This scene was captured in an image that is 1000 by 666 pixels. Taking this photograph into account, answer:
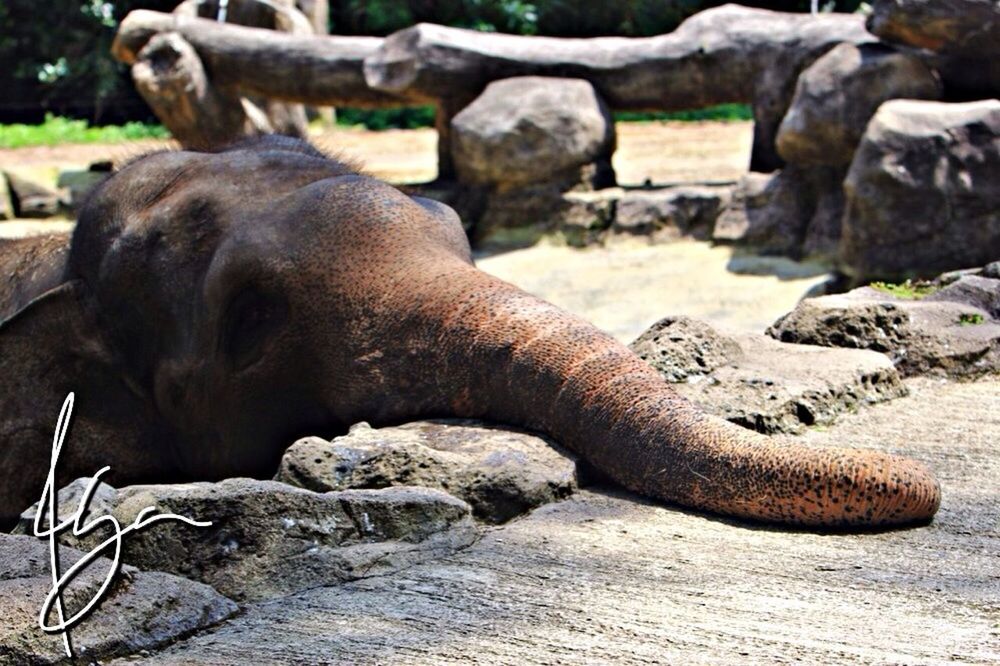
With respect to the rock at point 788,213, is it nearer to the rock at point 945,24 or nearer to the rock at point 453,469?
the rock at point 945,24

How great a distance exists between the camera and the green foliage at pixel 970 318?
537 centimetres

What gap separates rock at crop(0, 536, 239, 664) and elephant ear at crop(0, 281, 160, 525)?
2121 mm

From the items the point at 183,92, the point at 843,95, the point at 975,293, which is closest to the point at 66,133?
the point at 183,92

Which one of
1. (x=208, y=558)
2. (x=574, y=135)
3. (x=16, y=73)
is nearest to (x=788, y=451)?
(x=208, y=558)

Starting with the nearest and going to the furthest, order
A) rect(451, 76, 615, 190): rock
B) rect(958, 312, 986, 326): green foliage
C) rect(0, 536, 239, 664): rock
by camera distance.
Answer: rect(0, 536, 239, 664): rock → rect(958, 312, 986, 326): green foliage → rect(451, 76, 615, 190): rock

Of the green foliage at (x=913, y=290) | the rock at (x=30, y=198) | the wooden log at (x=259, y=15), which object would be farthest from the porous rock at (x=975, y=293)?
the rock at (x=30, y=198)

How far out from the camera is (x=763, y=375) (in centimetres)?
460

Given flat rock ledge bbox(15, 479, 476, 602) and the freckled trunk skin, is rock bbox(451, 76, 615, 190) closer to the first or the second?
the freckled trunk skin

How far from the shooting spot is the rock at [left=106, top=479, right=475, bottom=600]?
3.15 m

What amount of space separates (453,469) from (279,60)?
9496 mm

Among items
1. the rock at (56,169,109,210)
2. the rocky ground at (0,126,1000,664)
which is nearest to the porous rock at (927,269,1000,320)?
the rocky ground at (0,126,1000,664)

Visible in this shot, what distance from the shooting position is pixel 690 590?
10.1ft

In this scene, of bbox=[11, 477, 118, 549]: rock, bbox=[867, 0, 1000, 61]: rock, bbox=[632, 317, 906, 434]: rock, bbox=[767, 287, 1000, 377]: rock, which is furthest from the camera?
bbox=[867, 0, 1000, 61]: rock

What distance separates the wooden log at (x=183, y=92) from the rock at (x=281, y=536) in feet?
32.0
